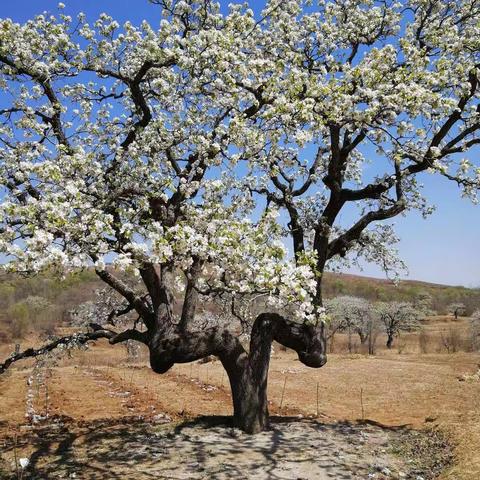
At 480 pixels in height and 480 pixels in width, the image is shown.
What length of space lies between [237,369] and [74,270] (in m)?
6.33

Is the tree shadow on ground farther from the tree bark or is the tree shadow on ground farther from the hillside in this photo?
the hillside

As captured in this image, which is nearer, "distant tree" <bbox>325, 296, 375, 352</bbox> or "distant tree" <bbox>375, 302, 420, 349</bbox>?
"distant tree" <bbox>325, 296, 375, 352</bbox>

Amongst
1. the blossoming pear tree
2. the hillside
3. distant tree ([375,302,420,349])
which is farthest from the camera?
the hillside

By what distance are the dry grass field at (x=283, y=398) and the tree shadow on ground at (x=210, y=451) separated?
0.73 m

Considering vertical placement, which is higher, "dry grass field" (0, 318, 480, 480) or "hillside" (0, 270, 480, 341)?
"hillside" (0, 270, 480, 341)

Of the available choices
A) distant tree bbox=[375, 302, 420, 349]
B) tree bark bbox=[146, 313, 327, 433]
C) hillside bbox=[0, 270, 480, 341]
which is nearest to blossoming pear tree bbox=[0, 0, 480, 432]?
tree bark bbox=[146, 313, 327, 433]

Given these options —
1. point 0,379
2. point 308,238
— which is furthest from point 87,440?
point 0,379

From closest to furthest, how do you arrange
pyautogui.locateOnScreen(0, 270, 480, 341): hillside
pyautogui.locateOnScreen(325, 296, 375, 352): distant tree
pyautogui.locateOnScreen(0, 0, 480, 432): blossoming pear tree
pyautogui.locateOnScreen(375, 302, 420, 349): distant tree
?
pyautogui.locateOnScreen(0, 0, 480, 432): blossoming pear tree → pyautogui.locateOnScreen(325, 296, 375, 352): distant tree → pyautogui.locateOnScreen(375, 302, 420, 349): distant tree → pyautogui.locateOnScreen(0, 270, 480, 341): hillside

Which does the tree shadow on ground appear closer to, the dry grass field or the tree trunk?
the tree trunk

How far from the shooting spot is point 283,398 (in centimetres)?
2155

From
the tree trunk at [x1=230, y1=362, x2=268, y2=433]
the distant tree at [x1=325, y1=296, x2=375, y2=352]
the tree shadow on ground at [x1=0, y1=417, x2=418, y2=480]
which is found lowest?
the tree shadow on ground at [x1=0, y1=417, x2=418, y2=480]

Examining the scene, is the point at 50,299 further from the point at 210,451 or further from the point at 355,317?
the point at 210,451

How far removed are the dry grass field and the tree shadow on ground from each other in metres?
0.73

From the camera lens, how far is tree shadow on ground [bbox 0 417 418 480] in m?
10.9
